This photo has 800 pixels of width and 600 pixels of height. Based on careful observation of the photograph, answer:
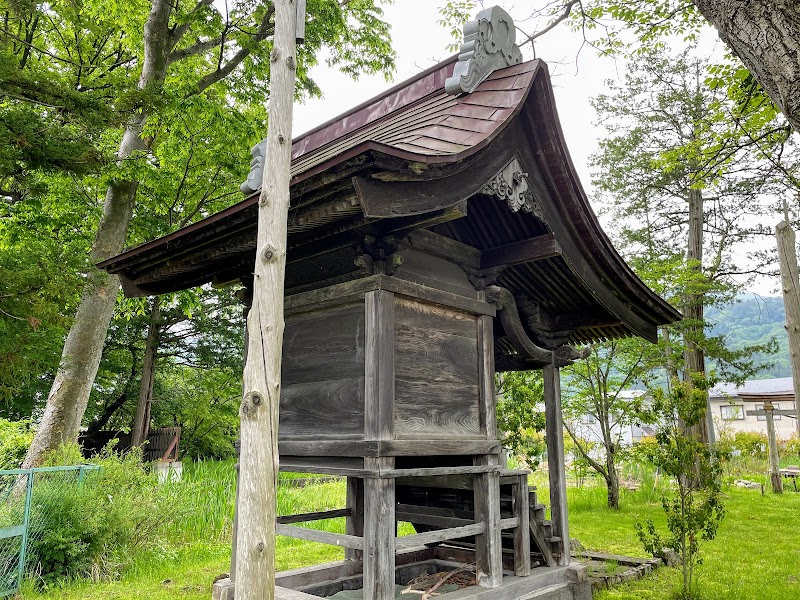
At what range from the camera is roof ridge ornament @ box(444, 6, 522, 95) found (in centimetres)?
409

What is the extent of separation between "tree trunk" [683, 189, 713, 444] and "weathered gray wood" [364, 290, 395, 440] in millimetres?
8008

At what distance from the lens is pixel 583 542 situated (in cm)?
855

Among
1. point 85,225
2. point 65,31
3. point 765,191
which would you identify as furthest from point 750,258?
point 65,31

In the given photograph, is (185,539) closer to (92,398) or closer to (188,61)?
(92,398)

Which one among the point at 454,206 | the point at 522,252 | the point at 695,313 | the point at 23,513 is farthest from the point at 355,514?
the point at 695,313

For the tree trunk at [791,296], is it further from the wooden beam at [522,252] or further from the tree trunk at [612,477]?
the tree trunk at [612,477]

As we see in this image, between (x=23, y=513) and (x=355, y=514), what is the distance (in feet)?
12.0

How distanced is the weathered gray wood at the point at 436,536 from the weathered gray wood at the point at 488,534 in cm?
7

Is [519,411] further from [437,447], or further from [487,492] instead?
[437,447]

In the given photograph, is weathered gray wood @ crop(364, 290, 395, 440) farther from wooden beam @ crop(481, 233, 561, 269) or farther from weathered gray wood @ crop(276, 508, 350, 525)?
weathered gray wood @ crop(276, 508, 350, 525)

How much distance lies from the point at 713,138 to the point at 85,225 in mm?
11831

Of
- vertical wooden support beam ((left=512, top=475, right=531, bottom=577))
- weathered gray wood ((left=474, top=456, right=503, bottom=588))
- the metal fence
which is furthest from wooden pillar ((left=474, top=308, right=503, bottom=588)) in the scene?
the metal fence

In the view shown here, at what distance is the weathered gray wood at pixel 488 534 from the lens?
12.9 ft

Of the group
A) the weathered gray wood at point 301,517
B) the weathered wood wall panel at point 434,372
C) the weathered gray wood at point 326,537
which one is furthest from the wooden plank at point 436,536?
the weathered gray wood at point 301,517
